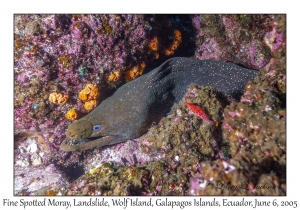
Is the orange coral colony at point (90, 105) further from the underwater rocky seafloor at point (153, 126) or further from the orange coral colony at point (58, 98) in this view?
the orange coral colony at point (58, 98)

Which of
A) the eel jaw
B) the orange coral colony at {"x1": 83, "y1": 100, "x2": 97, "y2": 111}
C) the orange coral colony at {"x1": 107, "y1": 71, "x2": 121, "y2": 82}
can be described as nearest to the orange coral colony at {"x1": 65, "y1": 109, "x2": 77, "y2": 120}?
the orange coral colony at {"x1": 83, "y1": 100, "x2": 97, "y2": 111}

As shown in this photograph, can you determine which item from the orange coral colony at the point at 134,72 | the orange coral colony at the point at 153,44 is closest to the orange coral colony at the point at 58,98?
the orange coral colony at the point at 134,72

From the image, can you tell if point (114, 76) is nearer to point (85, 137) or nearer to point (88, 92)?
point (88, 92)

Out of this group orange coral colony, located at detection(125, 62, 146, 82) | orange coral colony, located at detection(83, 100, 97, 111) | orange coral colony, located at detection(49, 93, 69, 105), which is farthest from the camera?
orange coral colony, located at detection(125, 62, 146, 82)

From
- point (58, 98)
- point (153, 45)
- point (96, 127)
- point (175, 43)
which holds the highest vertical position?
point (175, 43)

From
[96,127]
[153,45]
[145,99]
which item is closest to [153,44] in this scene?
[153,45]

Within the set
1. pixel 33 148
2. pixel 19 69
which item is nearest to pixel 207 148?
pixel 19 69

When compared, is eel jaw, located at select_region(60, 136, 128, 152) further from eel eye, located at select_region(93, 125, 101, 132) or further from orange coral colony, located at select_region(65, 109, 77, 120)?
orange coral colony, located at select_region(65, 109, 77, 120)
